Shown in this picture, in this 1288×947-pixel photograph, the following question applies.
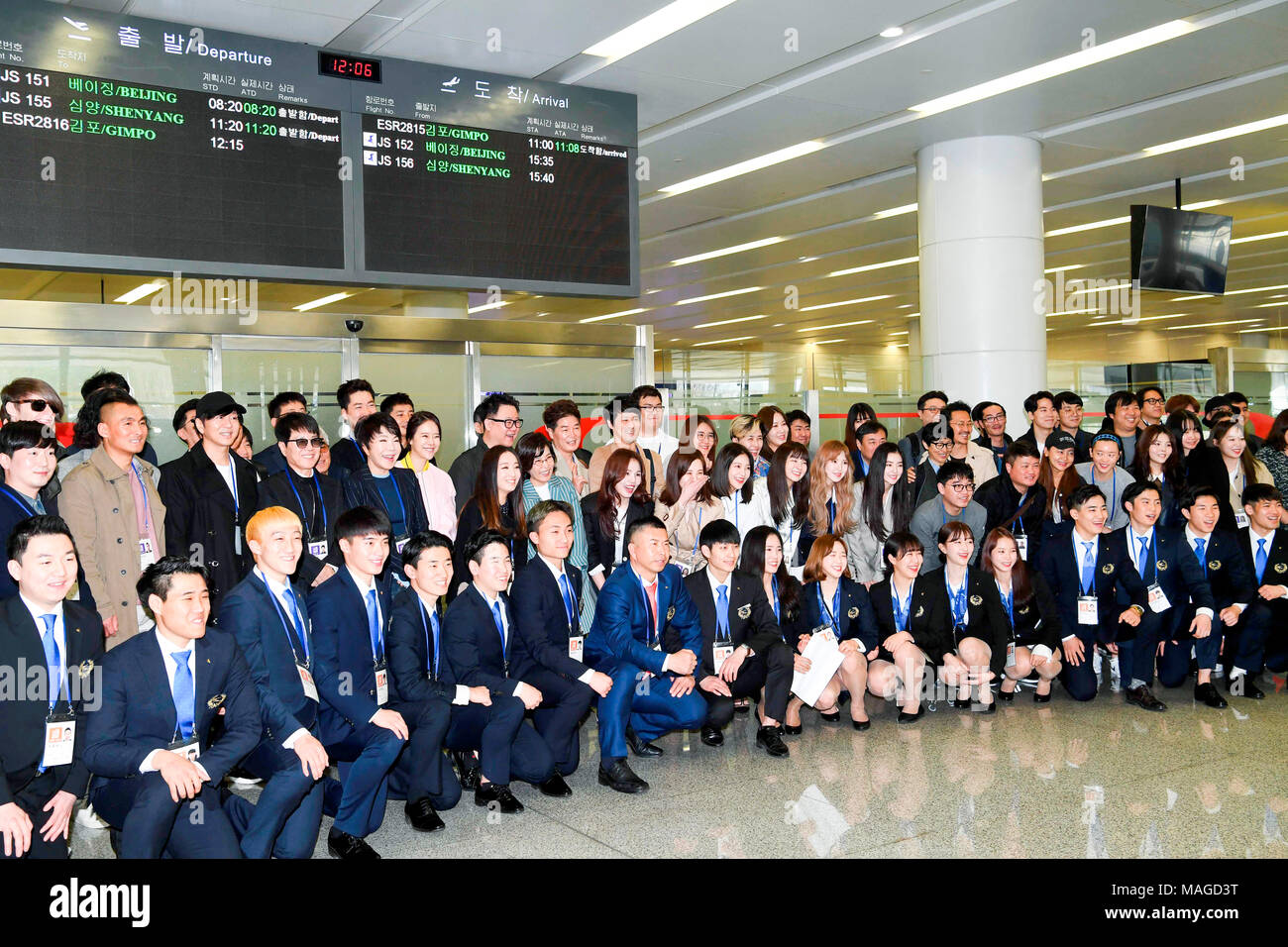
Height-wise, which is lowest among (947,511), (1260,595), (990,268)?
(1260,595)

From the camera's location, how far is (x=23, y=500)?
14.4ft

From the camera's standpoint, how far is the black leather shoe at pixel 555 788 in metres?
4.84

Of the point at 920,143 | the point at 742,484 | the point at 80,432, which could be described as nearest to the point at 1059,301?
the point at 920,143

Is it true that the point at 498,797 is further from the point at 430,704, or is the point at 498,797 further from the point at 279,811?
the point at 279,811

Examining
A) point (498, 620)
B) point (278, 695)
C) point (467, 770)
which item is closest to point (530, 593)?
point (498, 620)

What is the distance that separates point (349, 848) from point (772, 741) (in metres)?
2.23

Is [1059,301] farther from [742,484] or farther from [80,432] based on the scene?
[80,432]

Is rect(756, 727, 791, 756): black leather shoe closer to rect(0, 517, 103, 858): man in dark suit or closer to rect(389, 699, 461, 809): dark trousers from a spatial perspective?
rect(389, 699, 461, 809): dark trousers

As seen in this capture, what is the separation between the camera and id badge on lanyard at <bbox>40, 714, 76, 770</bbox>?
354cm

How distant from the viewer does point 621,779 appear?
4859 millimetres

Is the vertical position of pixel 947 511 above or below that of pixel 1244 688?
above

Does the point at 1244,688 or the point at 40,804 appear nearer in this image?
the point at 40,804

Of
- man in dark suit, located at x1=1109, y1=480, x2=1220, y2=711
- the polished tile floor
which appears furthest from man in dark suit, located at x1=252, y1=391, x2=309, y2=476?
man in dark suit, located at x1=1109, y1=480, x2=1220, y2=711

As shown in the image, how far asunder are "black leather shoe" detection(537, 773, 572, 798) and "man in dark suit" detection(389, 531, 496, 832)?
12.0 inches
